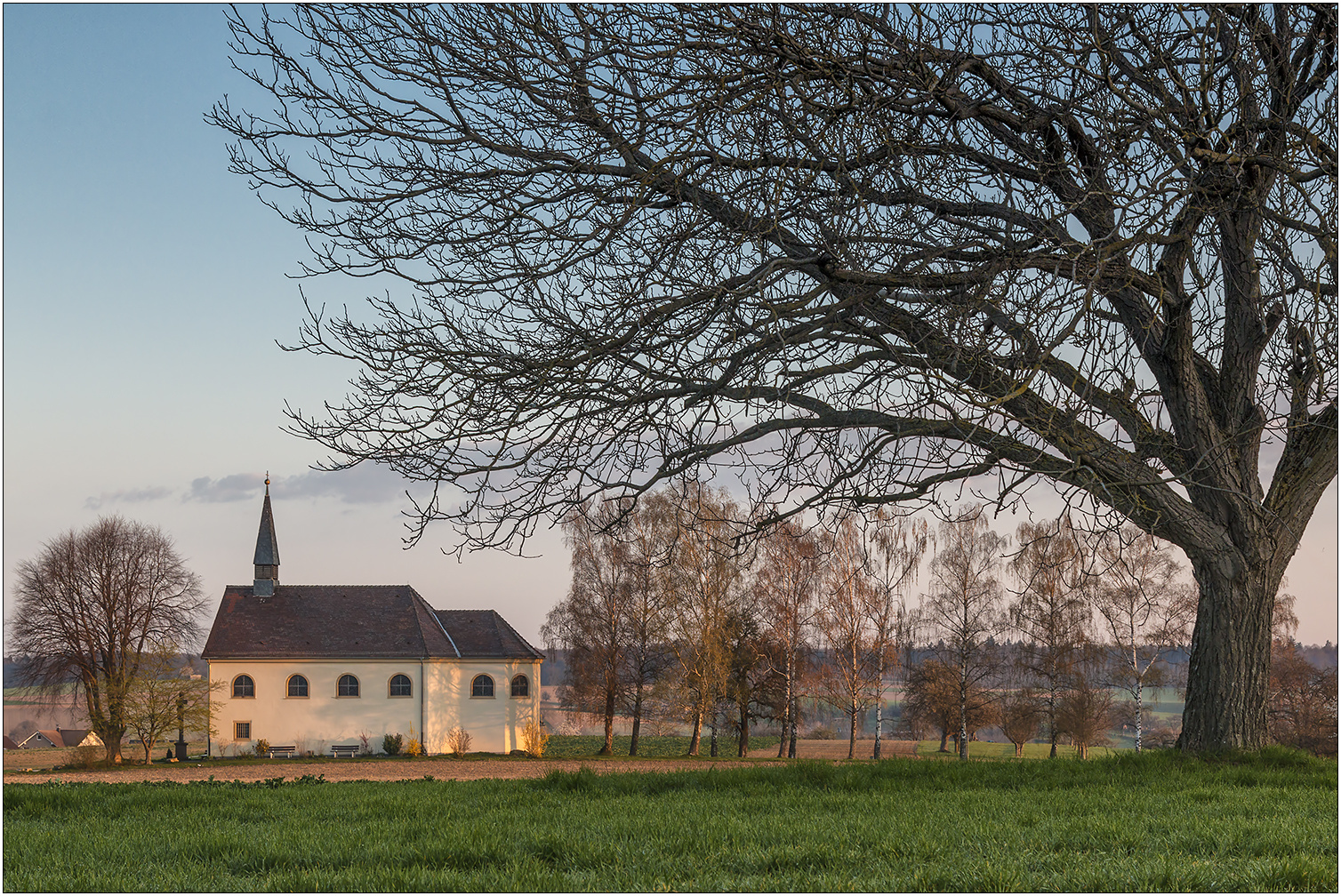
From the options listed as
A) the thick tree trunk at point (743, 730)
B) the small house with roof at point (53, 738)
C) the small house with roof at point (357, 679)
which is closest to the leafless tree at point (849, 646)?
the thick tree trunk at point (743, 730)

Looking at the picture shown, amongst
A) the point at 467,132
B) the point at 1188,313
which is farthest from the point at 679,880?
the point at 1188,313

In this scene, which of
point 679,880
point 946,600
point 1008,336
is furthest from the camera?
point 946,600

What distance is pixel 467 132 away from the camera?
7.71 meters

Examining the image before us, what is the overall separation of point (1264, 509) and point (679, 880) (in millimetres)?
7343

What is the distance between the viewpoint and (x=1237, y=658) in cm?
912

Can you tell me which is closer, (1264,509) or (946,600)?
(1264,509)

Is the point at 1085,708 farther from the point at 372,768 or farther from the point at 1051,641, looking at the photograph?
the point at 372,768

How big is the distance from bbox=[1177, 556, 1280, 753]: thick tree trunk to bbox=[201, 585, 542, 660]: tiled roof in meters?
30.3

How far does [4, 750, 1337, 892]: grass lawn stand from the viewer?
4.48 m

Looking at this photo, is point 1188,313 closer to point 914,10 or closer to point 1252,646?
point 1252,646

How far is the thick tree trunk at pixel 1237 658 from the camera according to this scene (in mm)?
9109

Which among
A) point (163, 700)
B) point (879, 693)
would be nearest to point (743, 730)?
point (879, 693)

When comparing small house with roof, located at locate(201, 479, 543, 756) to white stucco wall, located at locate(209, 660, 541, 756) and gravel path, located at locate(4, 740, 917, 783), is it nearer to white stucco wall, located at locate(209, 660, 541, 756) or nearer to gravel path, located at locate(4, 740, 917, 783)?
white stucco wall, located at locate(209, 660, 541, 756)

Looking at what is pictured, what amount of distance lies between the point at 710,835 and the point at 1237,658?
6554mm
